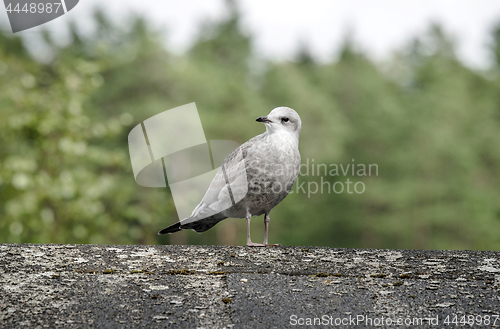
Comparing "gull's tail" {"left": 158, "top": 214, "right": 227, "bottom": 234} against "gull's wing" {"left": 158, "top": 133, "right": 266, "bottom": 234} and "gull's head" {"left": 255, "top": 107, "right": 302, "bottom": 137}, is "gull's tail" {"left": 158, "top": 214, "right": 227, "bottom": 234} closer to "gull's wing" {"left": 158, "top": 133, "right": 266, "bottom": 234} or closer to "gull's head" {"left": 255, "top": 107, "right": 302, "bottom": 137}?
"gull's wing" {"left": 158, "top": 133, "right": 266, "bottom": 234}

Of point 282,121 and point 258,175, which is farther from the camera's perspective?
point 282,121

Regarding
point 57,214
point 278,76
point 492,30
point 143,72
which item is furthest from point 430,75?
point 57,214

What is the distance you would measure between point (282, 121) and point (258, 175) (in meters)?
0.55

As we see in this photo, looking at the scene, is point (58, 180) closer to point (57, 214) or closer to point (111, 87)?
point (57, 214)

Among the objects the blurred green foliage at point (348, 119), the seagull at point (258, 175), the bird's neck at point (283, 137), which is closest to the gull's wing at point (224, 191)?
the seagull at point (258, 175)

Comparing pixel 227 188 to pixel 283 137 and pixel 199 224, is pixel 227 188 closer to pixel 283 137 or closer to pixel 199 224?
pixel 199 224

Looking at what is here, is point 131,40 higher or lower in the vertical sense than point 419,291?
higher

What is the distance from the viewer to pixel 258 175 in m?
4.08

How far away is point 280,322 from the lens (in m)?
2.39

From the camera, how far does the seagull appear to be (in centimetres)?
407

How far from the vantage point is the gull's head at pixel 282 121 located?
4141 mm

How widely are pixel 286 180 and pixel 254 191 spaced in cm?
31

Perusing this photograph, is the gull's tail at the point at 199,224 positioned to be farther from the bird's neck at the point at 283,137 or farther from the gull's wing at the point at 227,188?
the bird's neck at the point at 283,137

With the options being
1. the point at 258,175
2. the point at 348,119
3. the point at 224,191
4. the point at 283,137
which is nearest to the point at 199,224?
the point at 224,191
